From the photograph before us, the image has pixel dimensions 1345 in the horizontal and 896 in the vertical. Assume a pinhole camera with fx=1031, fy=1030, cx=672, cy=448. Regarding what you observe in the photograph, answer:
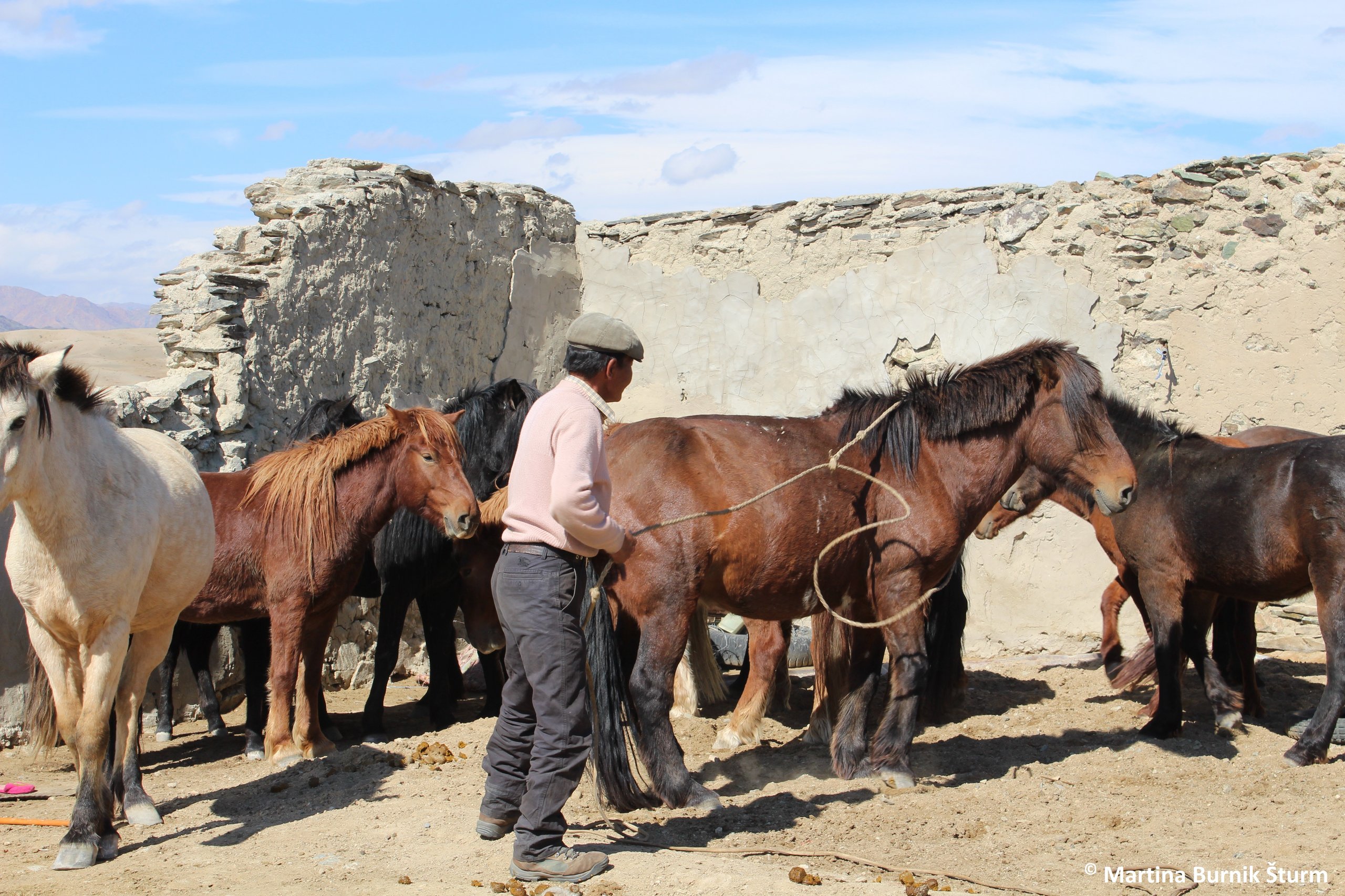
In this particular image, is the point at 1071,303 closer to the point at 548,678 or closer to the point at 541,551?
the point at 541,551

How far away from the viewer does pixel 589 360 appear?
11.7ft

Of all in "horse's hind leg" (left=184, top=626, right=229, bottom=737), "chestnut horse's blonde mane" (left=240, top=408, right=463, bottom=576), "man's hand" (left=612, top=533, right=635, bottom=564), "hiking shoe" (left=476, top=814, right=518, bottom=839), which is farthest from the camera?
"horse's hind leg" (left=184, top=626, right=229, bottom=737)

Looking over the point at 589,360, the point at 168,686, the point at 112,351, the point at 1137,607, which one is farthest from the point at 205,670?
the point at 112,351

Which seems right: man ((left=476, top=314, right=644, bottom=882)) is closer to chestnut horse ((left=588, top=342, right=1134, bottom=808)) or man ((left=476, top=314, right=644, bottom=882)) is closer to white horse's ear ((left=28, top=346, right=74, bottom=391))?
chestnut horse ((left=588, top=342, right=1134, bottom=808))

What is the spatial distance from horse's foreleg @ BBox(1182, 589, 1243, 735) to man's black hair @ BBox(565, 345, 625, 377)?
3725 mm

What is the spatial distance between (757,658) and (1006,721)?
5.24 feet

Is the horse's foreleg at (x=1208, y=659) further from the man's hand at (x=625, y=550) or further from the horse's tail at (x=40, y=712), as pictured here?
the horse's tail at (x=40, y=712)

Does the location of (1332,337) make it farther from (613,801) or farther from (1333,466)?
(613,801)

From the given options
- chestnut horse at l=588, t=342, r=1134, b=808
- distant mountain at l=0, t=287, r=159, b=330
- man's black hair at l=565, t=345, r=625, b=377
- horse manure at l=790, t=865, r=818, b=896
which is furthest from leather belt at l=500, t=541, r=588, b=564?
distant mountain at l=0, t=287, r=159, b=330

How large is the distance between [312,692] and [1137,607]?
16.3 feet

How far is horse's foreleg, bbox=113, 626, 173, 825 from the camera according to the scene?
13.7ft

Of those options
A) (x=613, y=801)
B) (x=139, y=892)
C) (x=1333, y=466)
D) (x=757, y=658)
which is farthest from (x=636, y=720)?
(x=1333, y=466)

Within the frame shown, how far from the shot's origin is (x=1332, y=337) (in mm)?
7812

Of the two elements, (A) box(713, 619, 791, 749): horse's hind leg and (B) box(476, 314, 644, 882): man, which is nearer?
(B) box(476, 314, 644, 882): man
